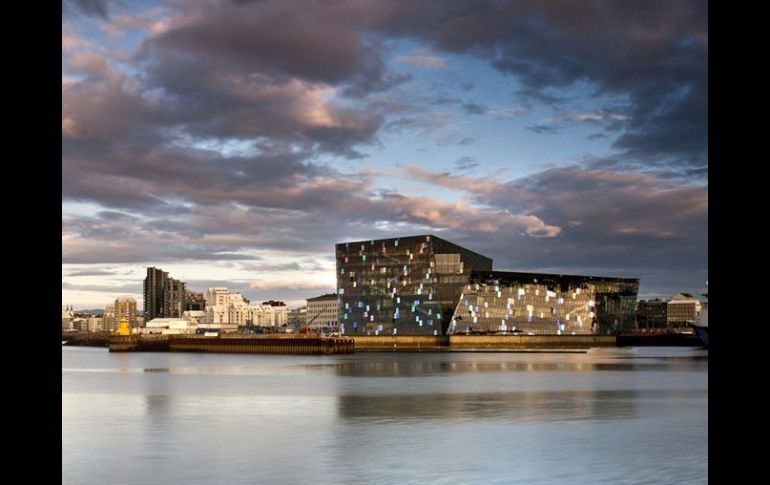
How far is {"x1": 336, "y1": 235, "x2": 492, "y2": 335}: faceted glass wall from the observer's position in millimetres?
128625

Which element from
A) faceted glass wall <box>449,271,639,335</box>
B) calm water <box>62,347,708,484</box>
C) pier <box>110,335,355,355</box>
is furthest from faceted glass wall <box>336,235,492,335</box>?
calm water <box>62,347,708,484</box>

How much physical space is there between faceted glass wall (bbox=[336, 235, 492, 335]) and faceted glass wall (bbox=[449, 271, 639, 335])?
101 inches

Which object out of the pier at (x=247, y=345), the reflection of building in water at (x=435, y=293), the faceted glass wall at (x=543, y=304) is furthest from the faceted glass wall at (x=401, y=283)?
the pier at (x=247, y=345)

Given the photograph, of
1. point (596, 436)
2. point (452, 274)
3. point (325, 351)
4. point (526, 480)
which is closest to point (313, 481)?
point (526, 480)

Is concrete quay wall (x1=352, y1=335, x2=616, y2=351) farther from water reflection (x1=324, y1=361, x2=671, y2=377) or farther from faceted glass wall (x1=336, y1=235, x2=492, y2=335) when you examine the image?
water reflection (x1=324, y1=361, x2=671, y2=377)

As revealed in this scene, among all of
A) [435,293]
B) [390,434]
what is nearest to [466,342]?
[435,293]

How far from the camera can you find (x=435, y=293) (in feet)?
421

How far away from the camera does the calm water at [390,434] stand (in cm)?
1579

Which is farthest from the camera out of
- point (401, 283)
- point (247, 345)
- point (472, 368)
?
point (401, 283)

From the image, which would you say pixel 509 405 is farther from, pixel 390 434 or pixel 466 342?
pixel 466 342

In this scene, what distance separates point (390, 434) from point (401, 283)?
10923 centimetres

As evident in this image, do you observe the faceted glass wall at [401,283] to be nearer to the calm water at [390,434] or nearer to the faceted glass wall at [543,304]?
Result: the faceted glass wall at [543,304]
